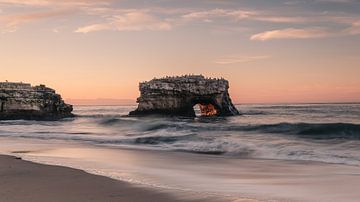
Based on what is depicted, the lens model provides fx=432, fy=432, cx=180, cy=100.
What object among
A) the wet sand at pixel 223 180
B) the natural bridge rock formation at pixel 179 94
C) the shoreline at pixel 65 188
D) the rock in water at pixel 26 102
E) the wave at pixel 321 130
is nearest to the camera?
the shoreline at pixel 65 188

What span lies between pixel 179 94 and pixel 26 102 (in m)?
17.4

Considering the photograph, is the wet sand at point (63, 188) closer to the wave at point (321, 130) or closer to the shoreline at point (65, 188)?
the shoreline at point (65, 188)

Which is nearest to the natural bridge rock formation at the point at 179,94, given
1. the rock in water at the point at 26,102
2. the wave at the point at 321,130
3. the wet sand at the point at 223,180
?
the rock in water at the point at 26,102

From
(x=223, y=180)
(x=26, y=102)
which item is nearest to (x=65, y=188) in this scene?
(x=223, y=180)

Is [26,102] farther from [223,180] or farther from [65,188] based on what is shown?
[65,188]

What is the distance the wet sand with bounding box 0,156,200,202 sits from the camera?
673cm

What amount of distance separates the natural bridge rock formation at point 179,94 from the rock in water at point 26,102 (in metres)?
10.6

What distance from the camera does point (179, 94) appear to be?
50938 mm

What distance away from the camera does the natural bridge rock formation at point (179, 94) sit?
1991 inches

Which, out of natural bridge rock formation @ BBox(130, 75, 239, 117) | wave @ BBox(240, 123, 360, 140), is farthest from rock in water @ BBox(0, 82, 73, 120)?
wave @ BBox(240, 123, 360, 140)

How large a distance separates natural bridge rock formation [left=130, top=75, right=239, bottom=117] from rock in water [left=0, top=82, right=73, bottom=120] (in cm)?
1061

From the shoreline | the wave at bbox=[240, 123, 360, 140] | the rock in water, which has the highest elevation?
the rock in water

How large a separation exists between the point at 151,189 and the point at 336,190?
329 cm

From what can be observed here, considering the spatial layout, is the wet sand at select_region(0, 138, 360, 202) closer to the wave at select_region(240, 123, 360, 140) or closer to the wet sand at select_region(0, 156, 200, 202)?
the wet sand at select_region(0, 156, 200, 202)
